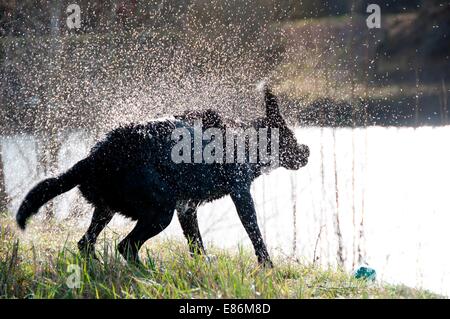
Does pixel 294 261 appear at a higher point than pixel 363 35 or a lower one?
lower

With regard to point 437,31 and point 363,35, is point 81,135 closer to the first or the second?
point 363,35

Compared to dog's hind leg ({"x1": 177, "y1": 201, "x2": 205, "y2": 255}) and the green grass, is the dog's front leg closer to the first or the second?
the green grass

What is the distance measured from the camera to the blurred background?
304 inches

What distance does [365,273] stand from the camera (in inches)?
223

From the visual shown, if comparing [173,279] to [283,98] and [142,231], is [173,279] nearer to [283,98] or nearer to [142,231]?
[142,231]

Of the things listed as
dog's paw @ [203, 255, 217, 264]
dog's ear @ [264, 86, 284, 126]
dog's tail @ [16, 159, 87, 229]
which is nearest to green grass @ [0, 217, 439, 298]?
dog's paw @ [203, 255, 217, 264]

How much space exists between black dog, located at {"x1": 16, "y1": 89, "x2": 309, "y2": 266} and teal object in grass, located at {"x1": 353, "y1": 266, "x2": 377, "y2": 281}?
2.79ft

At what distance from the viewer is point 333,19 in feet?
42.3

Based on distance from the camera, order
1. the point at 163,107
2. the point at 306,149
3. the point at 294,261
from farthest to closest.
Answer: the point at 163,107 → the point at 306,149 → the point at 294,261

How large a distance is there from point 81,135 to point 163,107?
2.11 metres

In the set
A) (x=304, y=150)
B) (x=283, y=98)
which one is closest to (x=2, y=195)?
(x=304, y=150)

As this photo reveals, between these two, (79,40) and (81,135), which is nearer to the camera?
(81,135)

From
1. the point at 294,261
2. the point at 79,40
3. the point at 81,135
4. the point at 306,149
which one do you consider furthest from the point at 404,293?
the point at 79,40

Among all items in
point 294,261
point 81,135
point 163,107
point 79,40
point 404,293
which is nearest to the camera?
point 404,293
